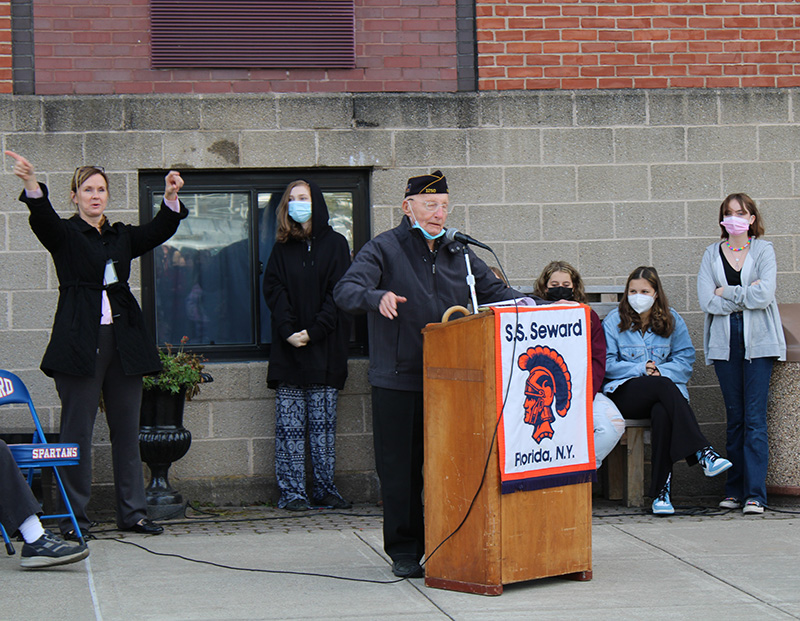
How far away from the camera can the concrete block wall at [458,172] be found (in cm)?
737

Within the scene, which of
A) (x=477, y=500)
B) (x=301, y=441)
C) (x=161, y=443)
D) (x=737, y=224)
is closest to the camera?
(x=477, y=500)

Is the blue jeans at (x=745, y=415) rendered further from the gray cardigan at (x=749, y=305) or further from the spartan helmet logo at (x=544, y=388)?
the spartan helmet logo at (x=544, y=388)

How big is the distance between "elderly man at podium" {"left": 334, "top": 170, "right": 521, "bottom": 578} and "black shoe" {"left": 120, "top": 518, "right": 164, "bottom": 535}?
6.11 ft

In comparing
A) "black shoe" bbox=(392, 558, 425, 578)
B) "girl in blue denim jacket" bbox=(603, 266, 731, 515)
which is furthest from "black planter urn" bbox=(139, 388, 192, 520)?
"girl in blue denim jacket" bbox=(603, 266, 731, 515)

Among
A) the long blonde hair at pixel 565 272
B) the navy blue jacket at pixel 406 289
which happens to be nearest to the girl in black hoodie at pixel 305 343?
the long blonde hair at pixel 565 272

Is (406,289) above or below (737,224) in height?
below

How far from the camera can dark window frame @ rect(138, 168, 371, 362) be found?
7.62 m

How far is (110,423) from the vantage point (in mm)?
6305

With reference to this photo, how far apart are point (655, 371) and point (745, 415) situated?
65 cm

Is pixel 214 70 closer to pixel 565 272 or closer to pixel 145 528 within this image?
pixel 565 272

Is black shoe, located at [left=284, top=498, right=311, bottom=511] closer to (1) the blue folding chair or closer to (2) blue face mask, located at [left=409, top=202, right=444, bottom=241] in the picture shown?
(1) the blue folding chair

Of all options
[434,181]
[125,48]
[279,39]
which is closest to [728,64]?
[279,39]

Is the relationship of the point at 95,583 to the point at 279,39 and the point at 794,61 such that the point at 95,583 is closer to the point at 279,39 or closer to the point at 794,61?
the point at 279,39

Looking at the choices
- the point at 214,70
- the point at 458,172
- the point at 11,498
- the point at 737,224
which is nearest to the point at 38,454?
the point at 11,498
